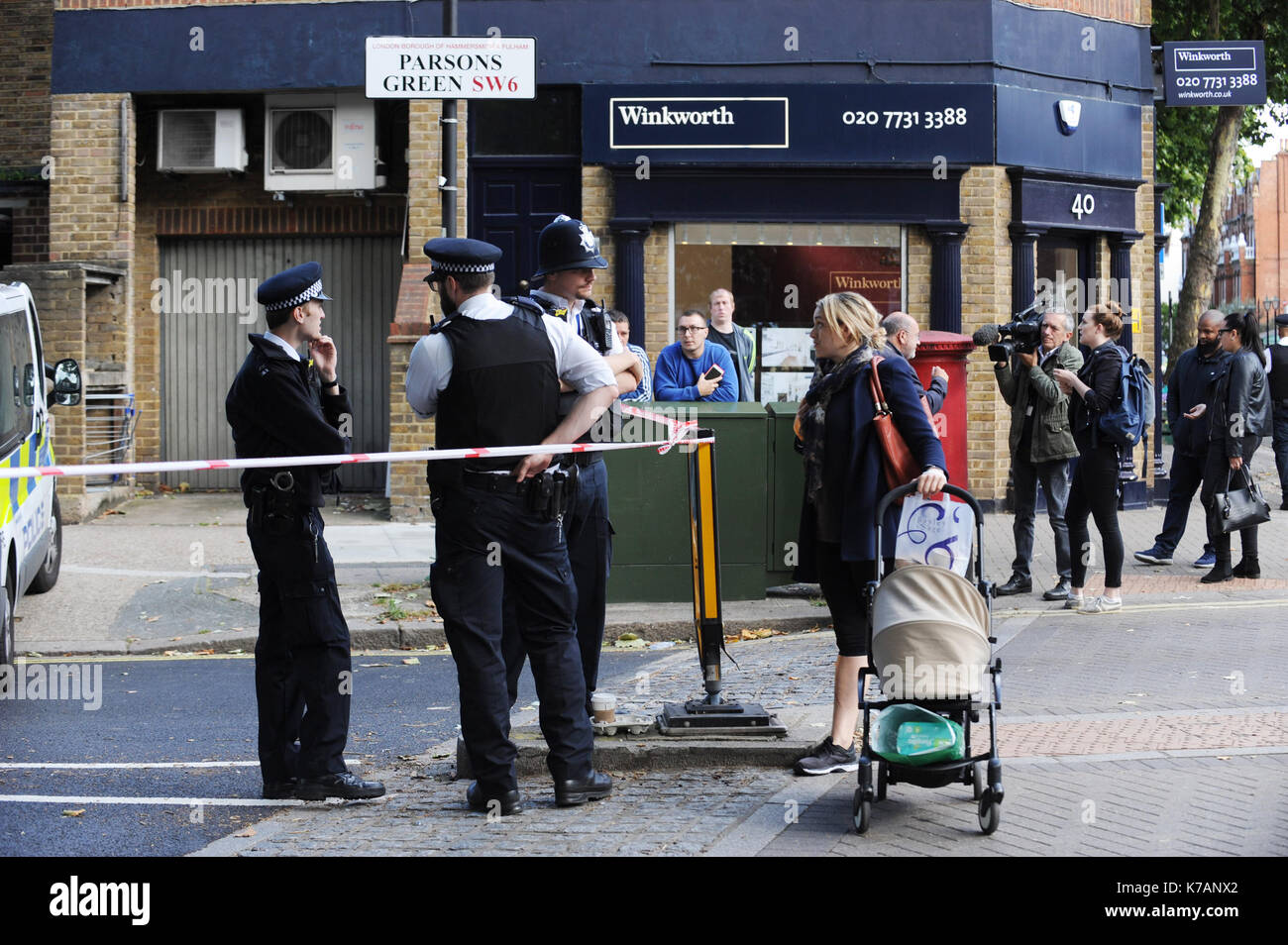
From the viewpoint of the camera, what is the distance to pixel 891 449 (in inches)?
234

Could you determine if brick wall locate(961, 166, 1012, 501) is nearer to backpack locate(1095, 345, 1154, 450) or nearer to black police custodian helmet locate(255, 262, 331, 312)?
backpack locate(1095, 345, 1154, 450)

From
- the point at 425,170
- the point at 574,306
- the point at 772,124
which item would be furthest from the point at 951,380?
the point at 425,170

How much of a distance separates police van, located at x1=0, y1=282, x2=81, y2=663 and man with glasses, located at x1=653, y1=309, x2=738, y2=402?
3.91 m

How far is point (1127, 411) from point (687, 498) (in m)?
2.77

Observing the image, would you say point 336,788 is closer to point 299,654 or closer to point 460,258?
point 299,654

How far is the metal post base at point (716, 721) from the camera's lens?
20.9ft

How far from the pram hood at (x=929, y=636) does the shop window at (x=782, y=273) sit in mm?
9883

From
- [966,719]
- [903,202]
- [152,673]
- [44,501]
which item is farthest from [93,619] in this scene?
[903,202]

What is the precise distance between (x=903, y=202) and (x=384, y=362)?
5450 millimetres

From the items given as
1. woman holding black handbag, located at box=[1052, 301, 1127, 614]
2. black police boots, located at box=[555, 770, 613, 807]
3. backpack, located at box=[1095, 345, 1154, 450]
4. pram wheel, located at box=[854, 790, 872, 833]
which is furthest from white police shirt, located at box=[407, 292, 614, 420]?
woman holding black handbag, located at box=[1052, 301, 1127, 614]

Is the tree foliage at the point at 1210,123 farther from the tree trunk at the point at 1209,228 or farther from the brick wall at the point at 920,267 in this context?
the brick wall at the point at 920,267

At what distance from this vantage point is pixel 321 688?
19.1 feet

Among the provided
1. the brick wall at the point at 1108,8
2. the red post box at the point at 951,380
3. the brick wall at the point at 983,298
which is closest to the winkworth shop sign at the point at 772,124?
the brick wall at the point at 983,298
